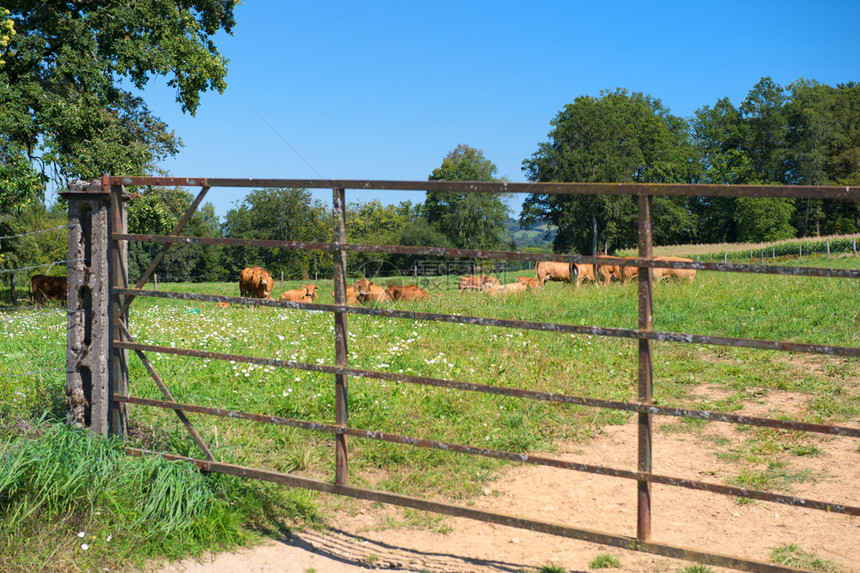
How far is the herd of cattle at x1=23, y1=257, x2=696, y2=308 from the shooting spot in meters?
16.4

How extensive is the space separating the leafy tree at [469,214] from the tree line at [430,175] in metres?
0.22

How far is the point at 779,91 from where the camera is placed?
6962cm

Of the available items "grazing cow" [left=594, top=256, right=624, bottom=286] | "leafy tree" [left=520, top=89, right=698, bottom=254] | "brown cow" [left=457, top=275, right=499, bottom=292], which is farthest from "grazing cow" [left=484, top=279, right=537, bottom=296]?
"leafy tree" [left=520, top=89, right=698, bottom=254]

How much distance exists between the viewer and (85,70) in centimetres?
1602

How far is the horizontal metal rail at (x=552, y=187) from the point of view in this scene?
301 cm

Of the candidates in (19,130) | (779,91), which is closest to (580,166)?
(779,91)

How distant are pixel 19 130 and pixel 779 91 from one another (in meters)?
73.3

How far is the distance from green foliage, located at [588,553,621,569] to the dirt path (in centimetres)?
3

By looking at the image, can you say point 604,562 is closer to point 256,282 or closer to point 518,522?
point 518,522

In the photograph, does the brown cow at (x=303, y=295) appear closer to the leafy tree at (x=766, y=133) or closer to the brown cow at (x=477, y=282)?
the brown cow at (x=477, y=282)

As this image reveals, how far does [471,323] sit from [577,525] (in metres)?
1.70

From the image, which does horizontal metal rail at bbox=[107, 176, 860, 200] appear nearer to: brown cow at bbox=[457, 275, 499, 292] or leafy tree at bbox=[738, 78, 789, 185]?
brown cow at bbox=[457, 275, 499, 292]

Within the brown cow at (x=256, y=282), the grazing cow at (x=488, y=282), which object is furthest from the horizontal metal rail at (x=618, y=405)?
the brown cow at (x=256, y=282)

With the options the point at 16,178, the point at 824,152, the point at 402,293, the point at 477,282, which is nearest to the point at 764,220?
the point at 824,152
